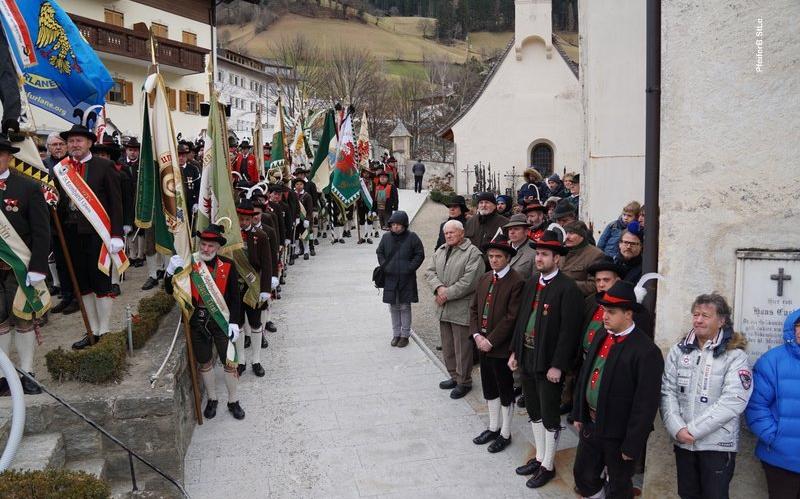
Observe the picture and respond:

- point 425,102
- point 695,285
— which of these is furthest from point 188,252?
point 425,102

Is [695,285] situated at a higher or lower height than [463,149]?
lower

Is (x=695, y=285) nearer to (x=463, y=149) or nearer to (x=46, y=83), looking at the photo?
(x=46, y=83)

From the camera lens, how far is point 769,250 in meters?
4.90

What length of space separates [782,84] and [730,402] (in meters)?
2.40

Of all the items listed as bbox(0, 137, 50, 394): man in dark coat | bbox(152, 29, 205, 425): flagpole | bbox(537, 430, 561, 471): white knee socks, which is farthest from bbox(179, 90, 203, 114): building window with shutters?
bbox(537, 430, 561, 471): white knee socks

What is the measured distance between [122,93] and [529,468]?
28633 millimetres

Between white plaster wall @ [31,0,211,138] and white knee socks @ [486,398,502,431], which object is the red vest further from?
white plaster wall @ [31,0,211,138]

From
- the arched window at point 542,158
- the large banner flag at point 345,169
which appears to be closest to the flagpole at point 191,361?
the large banner flag at point 345,169

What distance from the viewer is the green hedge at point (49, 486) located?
4016 mm

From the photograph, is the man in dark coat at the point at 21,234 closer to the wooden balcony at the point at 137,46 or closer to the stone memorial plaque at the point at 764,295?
the stone memorial plaque at the point at 764,295

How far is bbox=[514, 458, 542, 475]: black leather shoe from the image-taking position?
5.99 metres

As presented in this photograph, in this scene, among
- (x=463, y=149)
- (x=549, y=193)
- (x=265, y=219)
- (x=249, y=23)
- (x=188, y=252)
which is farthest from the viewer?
(x=249, y=23)

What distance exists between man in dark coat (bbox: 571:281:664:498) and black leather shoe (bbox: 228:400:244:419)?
3825 millimetres

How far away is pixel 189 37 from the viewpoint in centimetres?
3381
